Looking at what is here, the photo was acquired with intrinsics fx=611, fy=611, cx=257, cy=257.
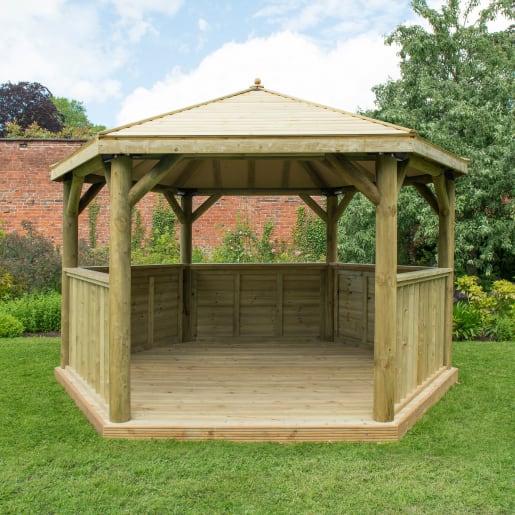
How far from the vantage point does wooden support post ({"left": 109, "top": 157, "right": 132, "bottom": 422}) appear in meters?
5.08

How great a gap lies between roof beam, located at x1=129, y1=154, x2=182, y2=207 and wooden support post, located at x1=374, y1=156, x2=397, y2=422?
1758 mm

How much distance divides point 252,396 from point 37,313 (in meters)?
5.92

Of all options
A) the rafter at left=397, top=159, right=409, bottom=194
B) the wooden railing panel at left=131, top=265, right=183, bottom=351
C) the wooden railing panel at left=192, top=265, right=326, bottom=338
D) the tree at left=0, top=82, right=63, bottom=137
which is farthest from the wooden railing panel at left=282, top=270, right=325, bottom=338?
the tree at left=0, top=82, right=63, bottom=137

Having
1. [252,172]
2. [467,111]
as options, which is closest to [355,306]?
[252,172]

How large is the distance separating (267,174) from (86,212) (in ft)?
24.2

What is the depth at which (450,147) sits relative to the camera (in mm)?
12102

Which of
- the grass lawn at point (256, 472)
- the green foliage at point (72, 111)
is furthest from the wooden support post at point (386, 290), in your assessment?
the green foliage at point (72, 111)

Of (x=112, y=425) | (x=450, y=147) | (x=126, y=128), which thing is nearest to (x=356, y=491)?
(x=112, y=425)

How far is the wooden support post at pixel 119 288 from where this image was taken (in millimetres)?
5082

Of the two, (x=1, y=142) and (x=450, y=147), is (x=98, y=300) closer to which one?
(x=450, y=147)

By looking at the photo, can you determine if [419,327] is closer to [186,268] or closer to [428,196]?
[428,196]

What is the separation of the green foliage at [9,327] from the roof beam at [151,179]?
239 inches

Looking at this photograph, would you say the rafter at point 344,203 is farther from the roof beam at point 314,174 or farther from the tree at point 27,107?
the tree at point 27,107

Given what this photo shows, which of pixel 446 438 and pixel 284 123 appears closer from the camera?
pixel 446 438
